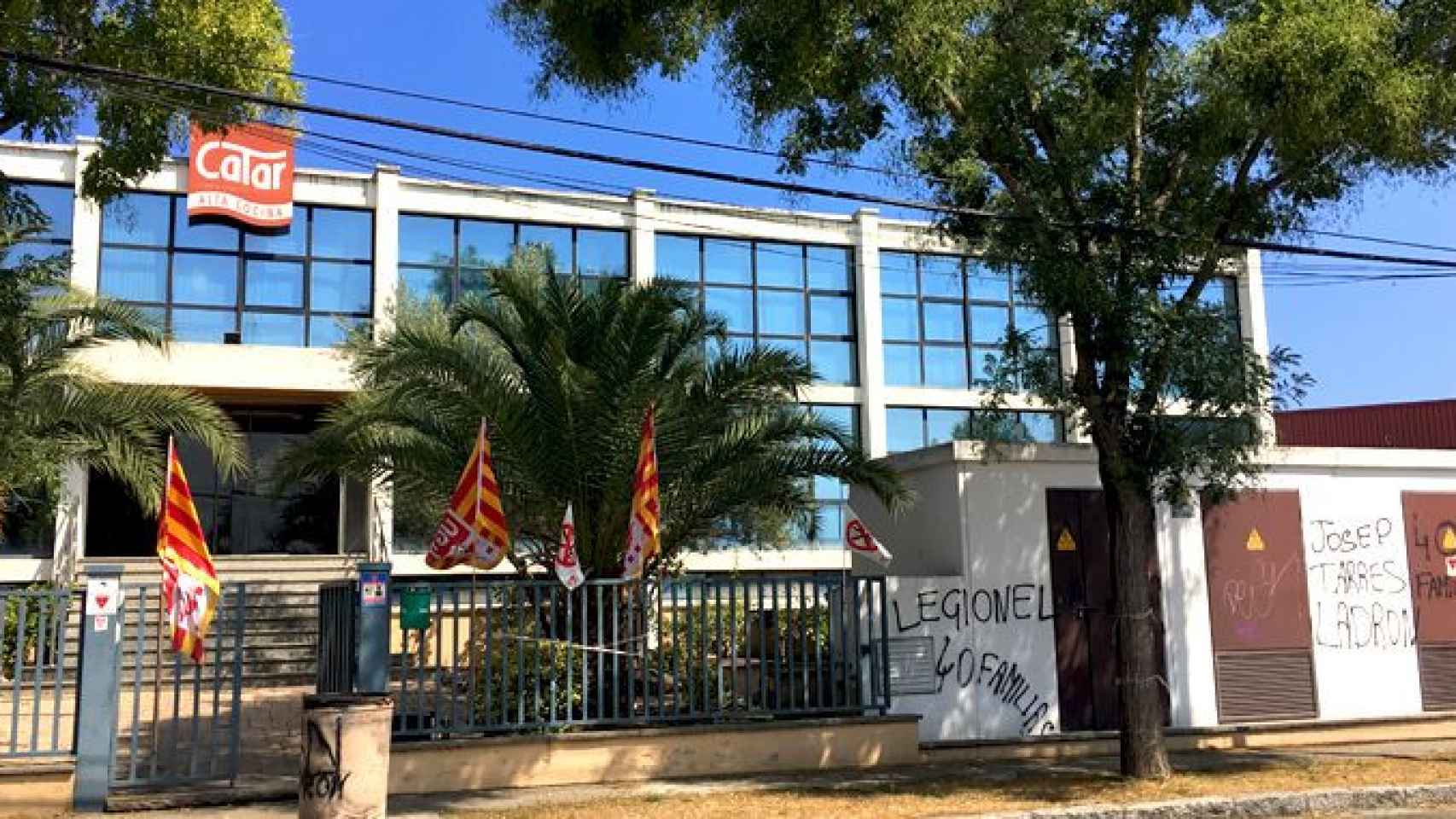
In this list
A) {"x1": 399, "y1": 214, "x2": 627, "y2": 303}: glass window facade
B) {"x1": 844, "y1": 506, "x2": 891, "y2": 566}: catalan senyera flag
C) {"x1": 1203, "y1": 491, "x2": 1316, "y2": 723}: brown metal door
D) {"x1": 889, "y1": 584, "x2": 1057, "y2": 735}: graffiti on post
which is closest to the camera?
{"x1": 889, "y1": 584, "x2": 1057, "y2": 735}: graffiti on post

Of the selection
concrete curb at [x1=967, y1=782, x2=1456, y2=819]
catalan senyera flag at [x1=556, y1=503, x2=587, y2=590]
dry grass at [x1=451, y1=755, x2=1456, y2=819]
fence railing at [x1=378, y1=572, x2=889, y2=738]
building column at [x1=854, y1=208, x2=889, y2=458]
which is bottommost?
concrete curb at [x1=967, y1=782, x2=1456, y2=819]

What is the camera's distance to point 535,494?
12.6 meters

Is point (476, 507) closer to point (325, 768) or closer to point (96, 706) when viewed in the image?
point (325, 768)

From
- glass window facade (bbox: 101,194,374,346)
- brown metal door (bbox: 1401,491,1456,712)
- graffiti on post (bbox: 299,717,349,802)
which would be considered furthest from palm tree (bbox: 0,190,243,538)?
brown metal door (bbox: 1401,491,1456,712)

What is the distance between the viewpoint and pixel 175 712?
33.8 ft

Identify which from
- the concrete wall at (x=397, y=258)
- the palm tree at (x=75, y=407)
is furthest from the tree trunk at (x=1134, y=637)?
the palm tree at (x=75, y=407)

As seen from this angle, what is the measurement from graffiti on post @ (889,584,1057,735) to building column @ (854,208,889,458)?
1508cm

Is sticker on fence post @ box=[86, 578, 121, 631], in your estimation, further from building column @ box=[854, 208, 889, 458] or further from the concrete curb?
building column @ box=[854, 208, 889, 458]

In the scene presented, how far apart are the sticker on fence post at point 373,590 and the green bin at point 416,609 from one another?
0.80 feet

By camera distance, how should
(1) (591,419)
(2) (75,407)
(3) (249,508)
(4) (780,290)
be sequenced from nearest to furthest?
(1) (591,419)
(2) (75,407)
(3) (249,508)
(4) (780,290)

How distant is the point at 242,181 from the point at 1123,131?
1843 centimetres

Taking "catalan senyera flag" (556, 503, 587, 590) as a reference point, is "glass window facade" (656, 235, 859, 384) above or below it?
above

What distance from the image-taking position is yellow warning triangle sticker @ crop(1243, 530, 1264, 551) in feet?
46.2

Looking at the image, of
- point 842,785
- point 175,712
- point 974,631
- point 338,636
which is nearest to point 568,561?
point 338,636
